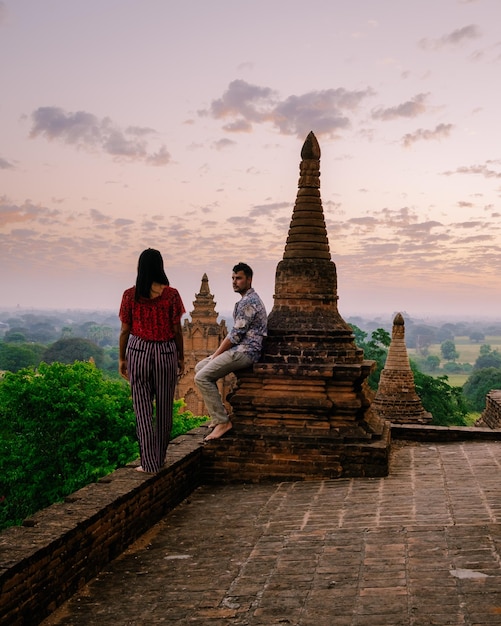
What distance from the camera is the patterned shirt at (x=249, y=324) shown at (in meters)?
7.75

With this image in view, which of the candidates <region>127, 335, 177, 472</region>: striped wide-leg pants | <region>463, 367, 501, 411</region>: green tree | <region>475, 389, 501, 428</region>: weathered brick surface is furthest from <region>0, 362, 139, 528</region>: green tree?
<region>463, 367, 501, 411</region>: green tree

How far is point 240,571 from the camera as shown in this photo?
4.85 m

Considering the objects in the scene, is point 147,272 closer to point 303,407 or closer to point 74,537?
point 74,537

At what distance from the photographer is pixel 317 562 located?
15.7 ft

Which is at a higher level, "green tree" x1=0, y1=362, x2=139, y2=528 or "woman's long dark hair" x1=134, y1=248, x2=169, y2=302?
"woman's long dark hair" x1=134, y1=248, x2=169, y2=302

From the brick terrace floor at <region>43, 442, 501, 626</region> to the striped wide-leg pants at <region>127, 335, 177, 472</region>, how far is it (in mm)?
720

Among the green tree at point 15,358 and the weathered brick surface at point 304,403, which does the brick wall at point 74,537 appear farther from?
the green tree at point 15,358

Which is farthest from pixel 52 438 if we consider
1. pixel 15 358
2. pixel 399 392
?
pixel 15 358

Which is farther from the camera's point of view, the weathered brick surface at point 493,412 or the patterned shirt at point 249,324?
the weathered brick surface at point 493,412

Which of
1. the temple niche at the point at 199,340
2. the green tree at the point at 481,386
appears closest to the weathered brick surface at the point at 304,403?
the temple niche at the point at 199,340

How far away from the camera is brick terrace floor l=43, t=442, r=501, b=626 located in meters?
3.97

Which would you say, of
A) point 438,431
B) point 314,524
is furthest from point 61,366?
point 314,524

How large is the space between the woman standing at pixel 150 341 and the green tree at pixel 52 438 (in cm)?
1286

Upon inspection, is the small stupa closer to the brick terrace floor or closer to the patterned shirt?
the patterned shirt
